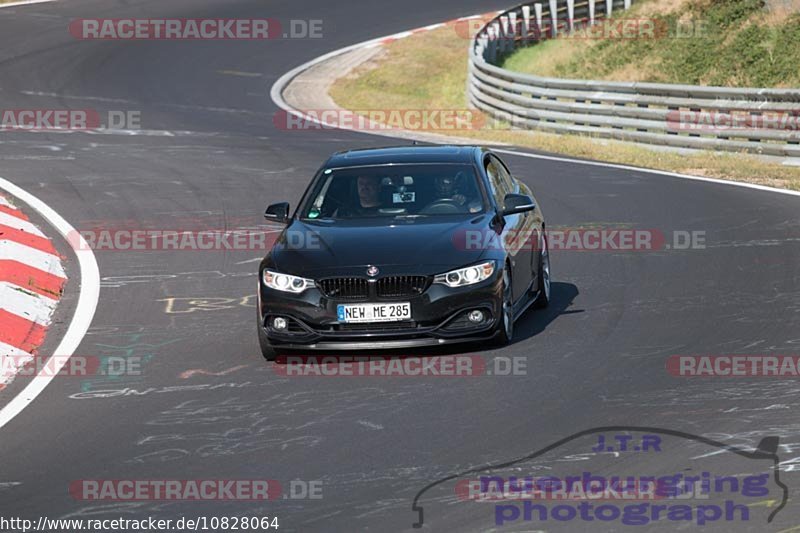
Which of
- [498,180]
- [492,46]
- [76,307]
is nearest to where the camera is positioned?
[498,180]

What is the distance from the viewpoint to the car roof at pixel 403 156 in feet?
40.7

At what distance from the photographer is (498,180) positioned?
1280 cm

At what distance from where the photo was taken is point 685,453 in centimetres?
807

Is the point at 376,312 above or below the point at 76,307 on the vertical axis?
above

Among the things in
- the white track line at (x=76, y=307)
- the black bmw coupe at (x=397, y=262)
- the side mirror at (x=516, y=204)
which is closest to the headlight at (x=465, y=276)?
the black bmw coupe at (x=397, y=262)

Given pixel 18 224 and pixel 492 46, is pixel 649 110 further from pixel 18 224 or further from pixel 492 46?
pixel 492 46

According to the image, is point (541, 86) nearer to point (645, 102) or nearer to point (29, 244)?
point (645, 102)

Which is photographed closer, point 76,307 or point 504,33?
point 76,307

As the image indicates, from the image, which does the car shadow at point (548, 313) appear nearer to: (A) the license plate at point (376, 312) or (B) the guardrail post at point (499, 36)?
(A) the license plate at point (376, 312)

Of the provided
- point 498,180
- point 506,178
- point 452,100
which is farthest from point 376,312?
point 452,100

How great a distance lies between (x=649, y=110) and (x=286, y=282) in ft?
50.2

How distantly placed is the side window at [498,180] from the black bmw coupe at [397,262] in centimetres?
4

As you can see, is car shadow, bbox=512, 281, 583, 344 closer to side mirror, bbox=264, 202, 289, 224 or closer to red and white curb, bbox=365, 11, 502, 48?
side mirror, bbox=264, 202, 289, 224

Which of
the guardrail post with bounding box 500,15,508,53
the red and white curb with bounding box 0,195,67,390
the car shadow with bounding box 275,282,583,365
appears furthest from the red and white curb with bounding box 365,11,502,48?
the car shadow with bounding box 275,282,583,365
